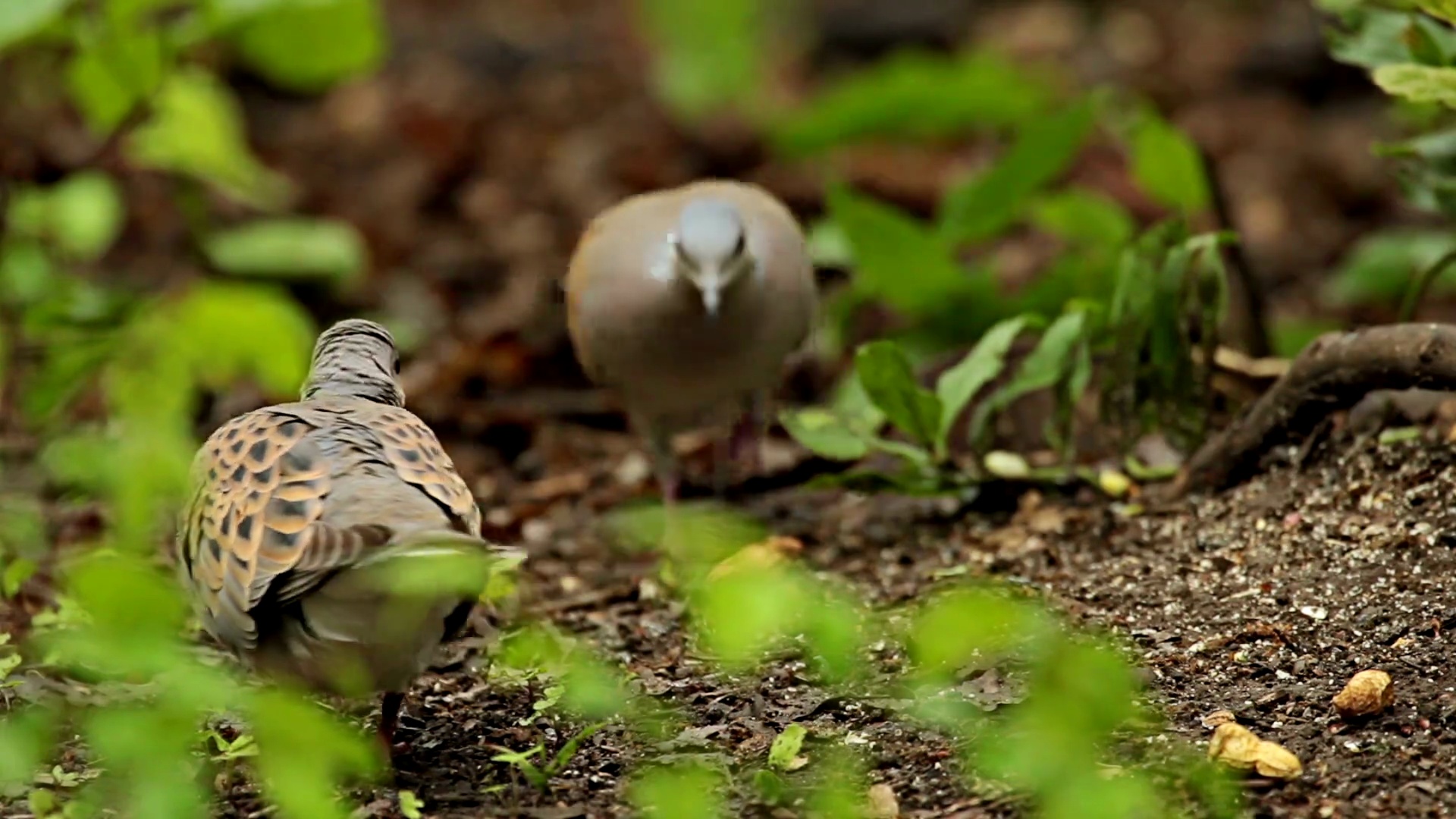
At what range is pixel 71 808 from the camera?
3.27 meters

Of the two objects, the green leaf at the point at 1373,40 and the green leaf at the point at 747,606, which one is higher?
the green leaf at the point at 1373,40

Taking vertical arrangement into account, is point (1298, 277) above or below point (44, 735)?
below

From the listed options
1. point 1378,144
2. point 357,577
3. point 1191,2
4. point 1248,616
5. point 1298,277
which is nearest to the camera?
point 357,577

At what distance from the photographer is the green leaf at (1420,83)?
4.09 metres

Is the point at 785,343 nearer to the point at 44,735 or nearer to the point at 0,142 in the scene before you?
the point at 44,735

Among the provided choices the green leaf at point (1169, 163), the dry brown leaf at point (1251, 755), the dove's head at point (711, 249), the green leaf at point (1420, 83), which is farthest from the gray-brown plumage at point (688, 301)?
the dry brown leaf at point (1251, 755)

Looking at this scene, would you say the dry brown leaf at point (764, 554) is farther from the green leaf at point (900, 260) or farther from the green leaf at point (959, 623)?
the green leaf at point (959, 623)

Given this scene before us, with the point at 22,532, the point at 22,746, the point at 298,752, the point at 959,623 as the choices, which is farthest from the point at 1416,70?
the point at 22,532

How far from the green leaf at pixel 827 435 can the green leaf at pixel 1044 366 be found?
0.33 metres

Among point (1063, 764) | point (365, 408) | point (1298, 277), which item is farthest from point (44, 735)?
point (1298, 277)

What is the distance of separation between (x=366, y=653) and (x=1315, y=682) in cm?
183

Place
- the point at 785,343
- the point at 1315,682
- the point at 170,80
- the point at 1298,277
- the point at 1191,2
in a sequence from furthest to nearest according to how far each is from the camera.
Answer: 1. the point at 1191,2
2. the point at 1298,277
3. the point at 170,80
4. the point at 785,343
5. the point at 1315,682

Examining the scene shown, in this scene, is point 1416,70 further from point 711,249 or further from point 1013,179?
point 1013,179

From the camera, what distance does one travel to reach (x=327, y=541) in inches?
126
